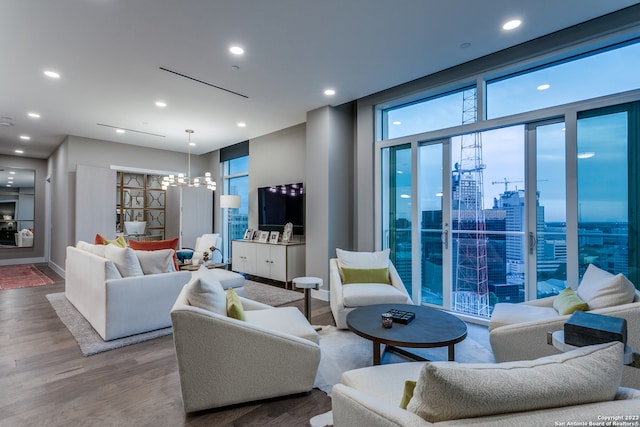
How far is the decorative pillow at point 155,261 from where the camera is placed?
11.3ft

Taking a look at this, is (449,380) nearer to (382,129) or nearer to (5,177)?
(382,129)

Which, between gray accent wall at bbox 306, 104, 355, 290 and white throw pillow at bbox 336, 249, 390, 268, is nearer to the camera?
white throw pillow at bbox 336, 249, 390, 268

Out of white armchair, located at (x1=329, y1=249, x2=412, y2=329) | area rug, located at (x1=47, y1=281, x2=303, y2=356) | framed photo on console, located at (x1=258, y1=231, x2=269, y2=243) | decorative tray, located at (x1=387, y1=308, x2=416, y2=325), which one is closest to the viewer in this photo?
decorative tray, located at (x1=387, y1=308, x2=416, y2=325)

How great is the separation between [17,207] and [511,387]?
37.0 ft

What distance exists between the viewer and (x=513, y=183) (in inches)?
138

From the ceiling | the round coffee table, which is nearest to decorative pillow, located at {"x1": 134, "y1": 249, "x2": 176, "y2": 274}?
the ceiling

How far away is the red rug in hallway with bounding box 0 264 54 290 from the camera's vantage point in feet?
18.4

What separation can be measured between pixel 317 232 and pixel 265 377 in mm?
2930

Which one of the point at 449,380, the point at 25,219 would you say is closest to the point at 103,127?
the point at 25,219

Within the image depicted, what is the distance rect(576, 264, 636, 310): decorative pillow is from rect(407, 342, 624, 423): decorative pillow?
66.6 inches

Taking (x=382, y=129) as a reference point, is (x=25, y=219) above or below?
below

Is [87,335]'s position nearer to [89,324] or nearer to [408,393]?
[89,324]

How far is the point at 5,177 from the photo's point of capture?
8.12 m

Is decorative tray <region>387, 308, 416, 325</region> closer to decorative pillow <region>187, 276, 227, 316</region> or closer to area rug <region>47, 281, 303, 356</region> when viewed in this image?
decorative pillow <region>187, 276, 227, 316</region>
